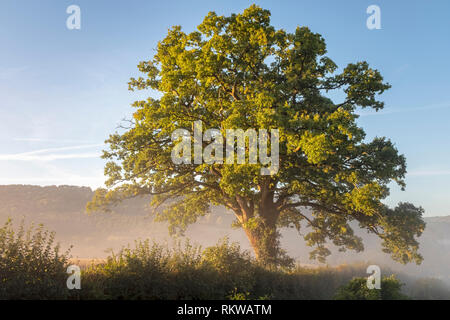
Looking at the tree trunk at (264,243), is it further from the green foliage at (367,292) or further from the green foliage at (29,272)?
the green foliage at (29,272)

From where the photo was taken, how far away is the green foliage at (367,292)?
11.8 metres

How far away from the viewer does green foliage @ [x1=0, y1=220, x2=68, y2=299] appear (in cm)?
850

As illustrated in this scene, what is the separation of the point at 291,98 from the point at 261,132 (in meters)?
4.87

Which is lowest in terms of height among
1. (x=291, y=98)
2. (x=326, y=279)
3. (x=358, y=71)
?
(x=326, y=279)

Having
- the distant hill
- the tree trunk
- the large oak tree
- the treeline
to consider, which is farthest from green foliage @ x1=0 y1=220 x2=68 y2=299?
the distant hill

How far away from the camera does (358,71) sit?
764 inches

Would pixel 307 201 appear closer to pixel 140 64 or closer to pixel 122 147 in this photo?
pixel 122 147

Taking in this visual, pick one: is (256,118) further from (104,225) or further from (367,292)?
(104,225)

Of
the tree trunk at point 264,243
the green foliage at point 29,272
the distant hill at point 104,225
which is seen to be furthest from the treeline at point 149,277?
the distant hill at point 104,225

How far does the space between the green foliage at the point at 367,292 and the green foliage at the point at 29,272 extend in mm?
9846

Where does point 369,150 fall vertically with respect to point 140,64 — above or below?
below

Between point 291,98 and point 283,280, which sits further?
point 291,98

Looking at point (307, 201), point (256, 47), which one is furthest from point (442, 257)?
point (256, 47)

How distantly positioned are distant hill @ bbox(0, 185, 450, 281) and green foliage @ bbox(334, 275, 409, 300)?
205 feet
